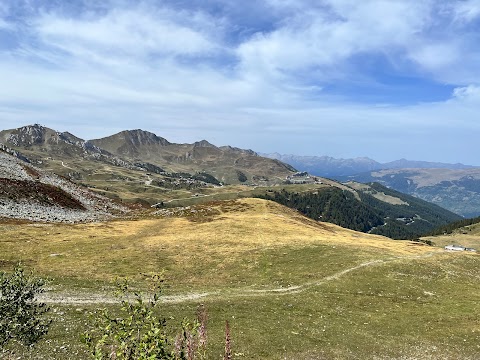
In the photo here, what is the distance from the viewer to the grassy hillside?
3519 centimetres

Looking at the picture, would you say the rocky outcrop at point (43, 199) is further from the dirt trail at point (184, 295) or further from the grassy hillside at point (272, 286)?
the dirt trail at point (184, 295)

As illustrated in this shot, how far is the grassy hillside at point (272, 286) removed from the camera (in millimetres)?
35188

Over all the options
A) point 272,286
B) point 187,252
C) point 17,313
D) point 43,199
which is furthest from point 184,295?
point 43,199

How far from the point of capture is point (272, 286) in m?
53.9

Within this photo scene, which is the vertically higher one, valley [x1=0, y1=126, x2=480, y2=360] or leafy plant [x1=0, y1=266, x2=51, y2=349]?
leafy plant [x1=0, y1=266, x2=51, y2=349]

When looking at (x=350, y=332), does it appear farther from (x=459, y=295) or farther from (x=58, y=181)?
(x=58, y=181)

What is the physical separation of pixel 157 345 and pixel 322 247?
6266cm

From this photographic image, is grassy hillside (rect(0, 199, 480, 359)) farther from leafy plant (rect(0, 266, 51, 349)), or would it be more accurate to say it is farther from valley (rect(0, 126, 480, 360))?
leafy plant (rect(0, 266, 51, 349))

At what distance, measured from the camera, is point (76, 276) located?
175 ft

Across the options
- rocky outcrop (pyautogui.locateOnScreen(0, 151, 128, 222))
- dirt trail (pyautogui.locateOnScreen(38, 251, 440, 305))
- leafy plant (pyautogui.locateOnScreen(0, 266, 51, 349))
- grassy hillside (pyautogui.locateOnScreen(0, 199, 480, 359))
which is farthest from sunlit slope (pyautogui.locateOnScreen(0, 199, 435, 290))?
leafy plant (pyautogui.locateOnScreen(0, 266, 51, 349))

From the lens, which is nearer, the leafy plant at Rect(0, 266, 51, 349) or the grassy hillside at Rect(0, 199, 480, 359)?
the leafy plant at Rect(0, 266, 51, 349)

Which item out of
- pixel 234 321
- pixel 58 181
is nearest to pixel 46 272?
pixel 234 321

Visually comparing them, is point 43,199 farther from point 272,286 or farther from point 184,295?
point 272,286

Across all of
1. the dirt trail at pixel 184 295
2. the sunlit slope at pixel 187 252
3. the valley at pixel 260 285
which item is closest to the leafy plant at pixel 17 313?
the valley at pixel 260 285
